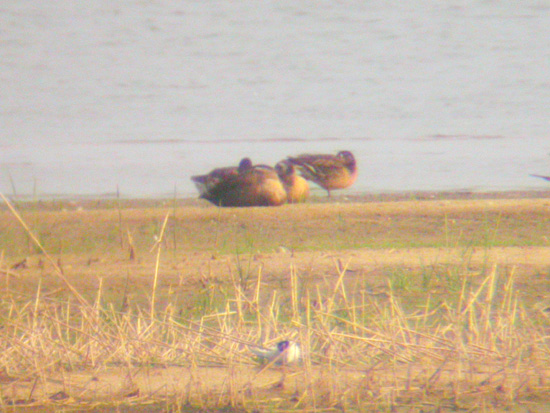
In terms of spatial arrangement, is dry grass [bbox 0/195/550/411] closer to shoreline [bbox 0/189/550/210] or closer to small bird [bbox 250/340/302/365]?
small bird [bbox 250/340/302/365]

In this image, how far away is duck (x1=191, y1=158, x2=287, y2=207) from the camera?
9570 millimetres

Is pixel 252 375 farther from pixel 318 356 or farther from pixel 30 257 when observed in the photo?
pixel 30 257

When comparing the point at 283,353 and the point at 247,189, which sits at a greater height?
the point at 247,189

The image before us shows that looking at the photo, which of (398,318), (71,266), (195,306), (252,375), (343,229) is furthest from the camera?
(343,229)

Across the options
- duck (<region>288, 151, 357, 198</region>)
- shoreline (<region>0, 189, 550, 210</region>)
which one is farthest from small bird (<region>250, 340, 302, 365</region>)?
duck (<region>288, 151, 357, 198</region>)

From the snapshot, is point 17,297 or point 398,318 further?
point 17,297

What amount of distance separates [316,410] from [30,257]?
3576 mm

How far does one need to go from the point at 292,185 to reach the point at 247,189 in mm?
1091

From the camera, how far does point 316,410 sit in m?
3.16

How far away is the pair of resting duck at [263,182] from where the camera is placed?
9.61m

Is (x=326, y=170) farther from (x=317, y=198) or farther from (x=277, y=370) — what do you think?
(x=277, y=370)

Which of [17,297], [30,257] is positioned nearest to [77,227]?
[30,257]

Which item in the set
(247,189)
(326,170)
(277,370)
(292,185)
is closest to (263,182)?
(247,189)

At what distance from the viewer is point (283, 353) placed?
11.4ft
